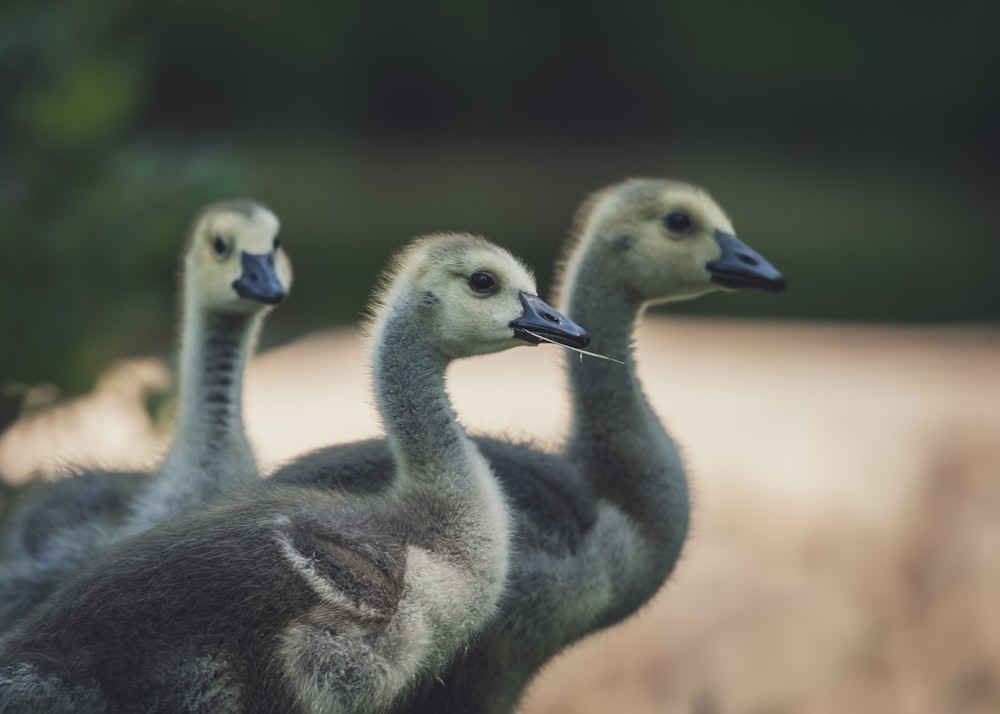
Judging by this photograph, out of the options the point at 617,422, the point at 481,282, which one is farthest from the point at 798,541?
the point at 481,282

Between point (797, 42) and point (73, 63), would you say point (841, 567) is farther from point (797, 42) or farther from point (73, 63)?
point (797, 42)

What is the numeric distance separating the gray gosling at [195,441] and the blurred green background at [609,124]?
9218mm

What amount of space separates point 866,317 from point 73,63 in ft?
30.3

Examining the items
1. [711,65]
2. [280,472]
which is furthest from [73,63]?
[711,65]

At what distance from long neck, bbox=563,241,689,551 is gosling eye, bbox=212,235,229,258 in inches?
37.3

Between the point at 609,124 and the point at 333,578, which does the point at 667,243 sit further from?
the point at 609,124

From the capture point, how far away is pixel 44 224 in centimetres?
662

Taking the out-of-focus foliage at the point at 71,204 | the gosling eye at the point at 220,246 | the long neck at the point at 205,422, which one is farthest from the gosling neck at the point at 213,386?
the out-of-focus foliage at the point at 71,204

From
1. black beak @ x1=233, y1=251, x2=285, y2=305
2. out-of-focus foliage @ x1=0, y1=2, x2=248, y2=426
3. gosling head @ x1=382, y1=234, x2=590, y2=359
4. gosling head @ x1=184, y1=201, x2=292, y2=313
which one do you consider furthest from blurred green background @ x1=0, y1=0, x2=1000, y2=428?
gosling head @ x1=382, y1=234, x2=590, y2=359

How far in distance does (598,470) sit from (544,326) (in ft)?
2.91

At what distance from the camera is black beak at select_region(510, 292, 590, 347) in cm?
336

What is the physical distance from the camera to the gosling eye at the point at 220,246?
428cm

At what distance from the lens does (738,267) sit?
4.18 meters

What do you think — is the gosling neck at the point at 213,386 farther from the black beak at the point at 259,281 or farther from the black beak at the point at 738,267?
the black beak at the point at 738,267
